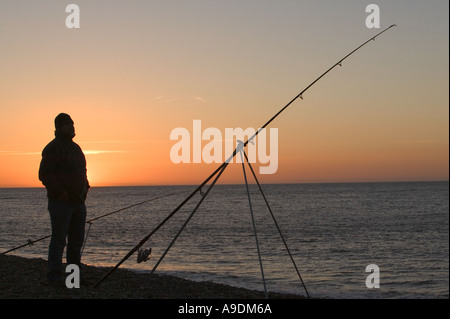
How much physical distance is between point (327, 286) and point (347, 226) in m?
28.6

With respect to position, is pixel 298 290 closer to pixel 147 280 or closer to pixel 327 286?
pixel 327 286

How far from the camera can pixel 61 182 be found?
657 cm

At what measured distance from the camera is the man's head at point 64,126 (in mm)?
6613

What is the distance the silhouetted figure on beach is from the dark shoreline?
1.22 feet

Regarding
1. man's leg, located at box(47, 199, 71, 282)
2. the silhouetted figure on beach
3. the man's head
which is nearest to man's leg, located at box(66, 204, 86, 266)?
the silhouetted figure on beach

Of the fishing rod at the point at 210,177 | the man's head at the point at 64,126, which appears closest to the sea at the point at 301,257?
the fishing rod at the point at 210,177

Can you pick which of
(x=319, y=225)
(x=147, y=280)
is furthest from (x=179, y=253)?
(x=319, y=225)

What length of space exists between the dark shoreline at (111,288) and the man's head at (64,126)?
202 centimetres

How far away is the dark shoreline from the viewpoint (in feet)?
21.3

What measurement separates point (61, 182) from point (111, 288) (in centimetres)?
166

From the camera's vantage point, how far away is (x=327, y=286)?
1609 cm

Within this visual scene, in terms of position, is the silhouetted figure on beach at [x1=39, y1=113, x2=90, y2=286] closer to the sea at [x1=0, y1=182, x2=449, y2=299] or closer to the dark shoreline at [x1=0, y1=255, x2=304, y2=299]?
the dark shoreline at [x1=0, y1=255, x2=304, y2=299]

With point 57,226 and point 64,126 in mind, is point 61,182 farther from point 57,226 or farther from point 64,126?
point 64,126

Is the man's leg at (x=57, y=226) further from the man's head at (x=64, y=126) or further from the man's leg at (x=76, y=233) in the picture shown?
the man's head at (x=64, y=126)
